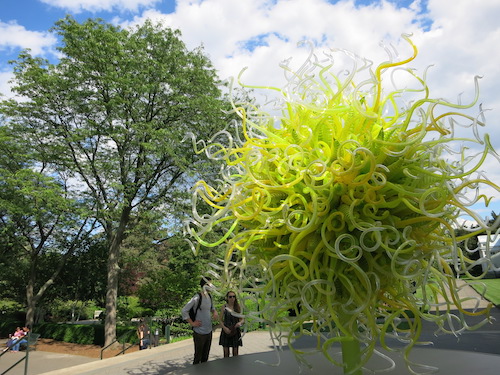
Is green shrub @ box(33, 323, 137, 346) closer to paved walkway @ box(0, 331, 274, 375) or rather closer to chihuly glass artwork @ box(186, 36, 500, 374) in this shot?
paved walkway @ box(0, 331, 274, 375)

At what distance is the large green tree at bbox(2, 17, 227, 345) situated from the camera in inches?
543

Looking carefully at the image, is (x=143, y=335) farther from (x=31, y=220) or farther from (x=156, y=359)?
(x=31, y=220)

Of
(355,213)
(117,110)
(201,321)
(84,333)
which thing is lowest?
(84,333)

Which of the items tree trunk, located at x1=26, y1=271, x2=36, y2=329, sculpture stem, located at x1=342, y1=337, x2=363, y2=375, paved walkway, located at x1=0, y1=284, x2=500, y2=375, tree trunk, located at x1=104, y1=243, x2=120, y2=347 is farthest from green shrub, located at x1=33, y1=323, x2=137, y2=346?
sculpture stem, located at x1=342, y1=337, x2=363, y2=375

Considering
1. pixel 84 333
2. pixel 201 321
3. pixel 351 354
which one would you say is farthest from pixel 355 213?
pixel 84 333

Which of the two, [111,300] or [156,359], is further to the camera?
[111,300]

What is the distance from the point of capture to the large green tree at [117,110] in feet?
45.3

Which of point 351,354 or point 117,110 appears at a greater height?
point 117,110

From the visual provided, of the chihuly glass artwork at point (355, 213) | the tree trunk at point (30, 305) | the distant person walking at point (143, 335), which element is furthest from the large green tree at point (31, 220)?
the chihuly glass artwork at point (355, 213)

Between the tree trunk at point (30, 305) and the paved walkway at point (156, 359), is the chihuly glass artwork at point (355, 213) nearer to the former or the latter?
the paved walkway at point (156, 359)

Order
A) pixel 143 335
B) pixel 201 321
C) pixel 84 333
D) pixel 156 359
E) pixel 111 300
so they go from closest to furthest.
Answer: pixel 201 321
pixel 156 359
pixel 143 335
pixel 111 300
pixel 84 333

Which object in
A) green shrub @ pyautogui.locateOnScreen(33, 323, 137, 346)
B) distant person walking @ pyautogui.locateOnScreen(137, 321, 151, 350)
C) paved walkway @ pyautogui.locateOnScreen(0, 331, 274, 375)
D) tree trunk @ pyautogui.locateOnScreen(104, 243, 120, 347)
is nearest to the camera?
paved walkway @ pyautogui.locateOnScreen(0, 331, 274, 375)

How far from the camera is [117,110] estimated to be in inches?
563

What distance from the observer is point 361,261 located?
1.58 metres
